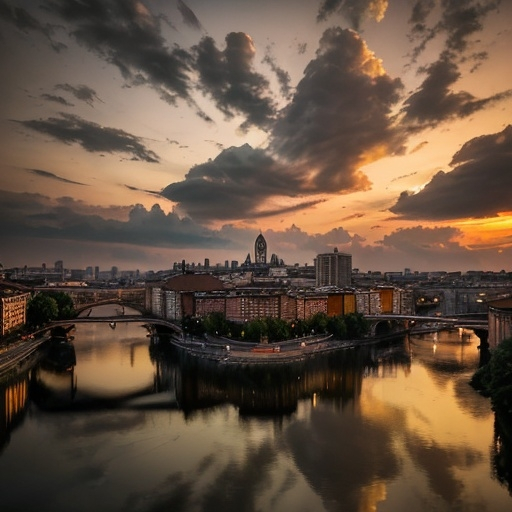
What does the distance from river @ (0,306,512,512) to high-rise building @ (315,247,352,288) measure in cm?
5345

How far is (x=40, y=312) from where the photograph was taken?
3112 centimetres

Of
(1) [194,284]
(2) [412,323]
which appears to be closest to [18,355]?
(1) [194,284]

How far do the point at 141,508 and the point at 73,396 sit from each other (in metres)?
9.70

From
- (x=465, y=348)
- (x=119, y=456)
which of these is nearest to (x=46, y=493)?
(x=119, y=456)

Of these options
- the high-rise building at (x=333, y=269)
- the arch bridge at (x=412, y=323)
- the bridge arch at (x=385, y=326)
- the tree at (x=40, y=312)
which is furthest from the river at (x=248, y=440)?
the high-rise building at (x=333, y=269)

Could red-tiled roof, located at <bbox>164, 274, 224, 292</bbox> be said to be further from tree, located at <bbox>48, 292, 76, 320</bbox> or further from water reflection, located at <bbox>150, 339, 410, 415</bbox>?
water reflection, located at <bbox>150, 339, 410, 415</bbox>

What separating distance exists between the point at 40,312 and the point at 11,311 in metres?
3.04

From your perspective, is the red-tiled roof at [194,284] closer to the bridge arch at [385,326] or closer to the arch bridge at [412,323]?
the bridge arch at [385,326]

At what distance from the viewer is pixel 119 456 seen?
12.5m

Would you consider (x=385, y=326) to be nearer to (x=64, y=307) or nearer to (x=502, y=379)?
(x=502, y=379)

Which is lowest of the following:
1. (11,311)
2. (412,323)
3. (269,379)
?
(269,379)

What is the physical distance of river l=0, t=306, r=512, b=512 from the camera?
1034 cm

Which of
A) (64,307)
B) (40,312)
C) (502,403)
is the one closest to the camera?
(502,403)

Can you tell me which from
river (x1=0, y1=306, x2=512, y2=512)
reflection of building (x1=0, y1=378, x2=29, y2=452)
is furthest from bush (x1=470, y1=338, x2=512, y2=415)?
reflection of building (x1=0, y1=378, x2=29, y2=452)
